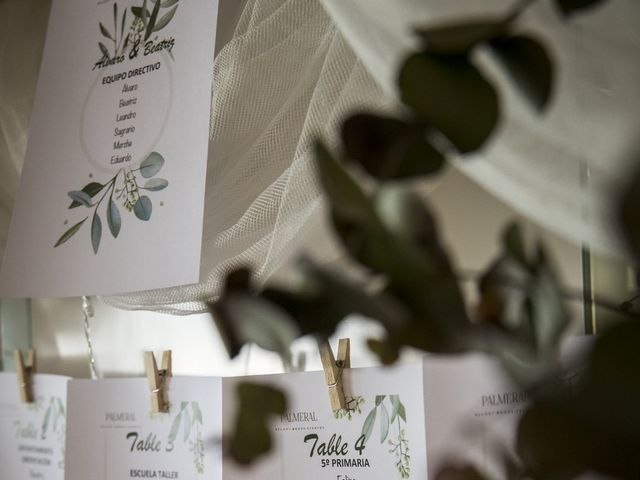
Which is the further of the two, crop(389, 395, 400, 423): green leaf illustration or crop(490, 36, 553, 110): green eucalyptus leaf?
crop(389, 395, 400, 423): green leaf illustration

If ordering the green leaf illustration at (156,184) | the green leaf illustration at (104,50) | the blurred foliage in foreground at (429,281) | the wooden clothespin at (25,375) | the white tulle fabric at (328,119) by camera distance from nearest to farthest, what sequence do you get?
the blurred foliage in foreground at (429,281)
the white tulle fabric at (328,119)
the green leaf illustration at (156,184)
the green leaf illustration at (104,50)
the wooden clothespin at (25,375)

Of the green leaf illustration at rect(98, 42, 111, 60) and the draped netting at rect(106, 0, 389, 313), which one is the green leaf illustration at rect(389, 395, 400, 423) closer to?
the draped netting at rect(106, 0, 389, 313)

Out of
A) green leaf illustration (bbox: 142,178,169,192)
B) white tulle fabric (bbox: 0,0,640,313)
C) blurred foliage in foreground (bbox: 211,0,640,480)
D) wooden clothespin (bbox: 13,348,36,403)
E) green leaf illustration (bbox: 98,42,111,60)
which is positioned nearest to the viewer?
blurred foliage in foreground (bbox: 211,0,640,480)

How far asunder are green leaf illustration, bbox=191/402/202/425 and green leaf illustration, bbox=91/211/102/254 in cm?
20

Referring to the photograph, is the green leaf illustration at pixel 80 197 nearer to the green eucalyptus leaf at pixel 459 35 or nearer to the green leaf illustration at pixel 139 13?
the green leaf illustration at pixel 139 13

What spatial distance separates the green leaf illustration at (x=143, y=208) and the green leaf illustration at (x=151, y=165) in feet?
0.09

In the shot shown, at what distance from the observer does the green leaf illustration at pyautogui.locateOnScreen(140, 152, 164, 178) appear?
2.85 ft

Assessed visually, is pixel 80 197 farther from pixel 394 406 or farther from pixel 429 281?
pixel 429 281

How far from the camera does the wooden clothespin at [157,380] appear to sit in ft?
3.06

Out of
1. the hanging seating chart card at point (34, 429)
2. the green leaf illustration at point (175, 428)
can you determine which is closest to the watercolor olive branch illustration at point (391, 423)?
the green leaf illustration at point (175, 428)

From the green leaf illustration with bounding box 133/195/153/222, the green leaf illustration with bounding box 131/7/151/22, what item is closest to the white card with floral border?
the green leaf illustration with bounding box 133/195/153/222

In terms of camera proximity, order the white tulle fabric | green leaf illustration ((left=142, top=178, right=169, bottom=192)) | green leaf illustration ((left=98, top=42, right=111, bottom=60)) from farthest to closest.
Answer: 1. green leaf illustration ((left=98, top=42, right=111, bottom=60))
2. green leaf illustration ((left=142, top=178, right=169, bottom=192))
3. the white tulle fabric

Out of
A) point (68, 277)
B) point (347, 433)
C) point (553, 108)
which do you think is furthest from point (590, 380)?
point (68, 277)

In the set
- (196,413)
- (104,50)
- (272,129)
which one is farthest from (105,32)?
(196,413)
